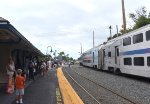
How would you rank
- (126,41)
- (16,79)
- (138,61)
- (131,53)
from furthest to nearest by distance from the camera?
(126,41), (131,53), (138,61), (16,79)

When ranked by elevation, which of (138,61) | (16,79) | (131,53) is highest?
(131,53)

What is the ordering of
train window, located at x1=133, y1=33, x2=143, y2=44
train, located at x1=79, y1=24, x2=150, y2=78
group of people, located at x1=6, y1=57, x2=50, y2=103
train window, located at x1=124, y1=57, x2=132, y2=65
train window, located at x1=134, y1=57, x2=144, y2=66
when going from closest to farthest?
1. group of people, located at x1=6, y1=57, x2=50, y2=103
2. train, located at x1=79, y1=24, x2=150, y2=78
3. train window, located at x1=134, y1=57, x2=144, y2=66
4. train window, located at x1=133, y1=33, x2=143, y2=44
5. train window, located at x1=124, y1=57, x2=132, y2=65

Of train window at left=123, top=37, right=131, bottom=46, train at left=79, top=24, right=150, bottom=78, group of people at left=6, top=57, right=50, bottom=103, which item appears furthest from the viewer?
train window at left=123, top=37, right=131, bottom=46

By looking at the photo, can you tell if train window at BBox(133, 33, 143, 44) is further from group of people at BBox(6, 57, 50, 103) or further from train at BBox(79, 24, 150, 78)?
group of people at BBox(6, 57, 50, 103)

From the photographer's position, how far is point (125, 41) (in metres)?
34.1

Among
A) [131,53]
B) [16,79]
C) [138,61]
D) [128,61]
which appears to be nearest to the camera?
[16,79]

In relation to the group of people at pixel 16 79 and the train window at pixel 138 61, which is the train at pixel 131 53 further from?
the group of people at pixel 16 79

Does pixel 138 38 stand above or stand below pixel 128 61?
above

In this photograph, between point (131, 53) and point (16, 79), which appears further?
point (131, 53)

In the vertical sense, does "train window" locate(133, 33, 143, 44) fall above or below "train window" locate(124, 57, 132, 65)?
above

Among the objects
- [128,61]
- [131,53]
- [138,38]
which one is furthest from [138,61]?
[128,61]

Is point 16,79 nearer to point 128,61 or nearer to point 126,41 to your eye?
point 128,61

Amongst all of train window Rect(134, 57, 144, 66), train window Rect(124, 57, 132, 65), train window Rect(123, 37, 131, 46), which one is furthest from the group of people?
train window Rect(123, 37, 131, 46)

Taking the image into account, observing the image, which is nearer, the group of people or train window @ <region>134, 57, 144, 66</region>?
the group of people
